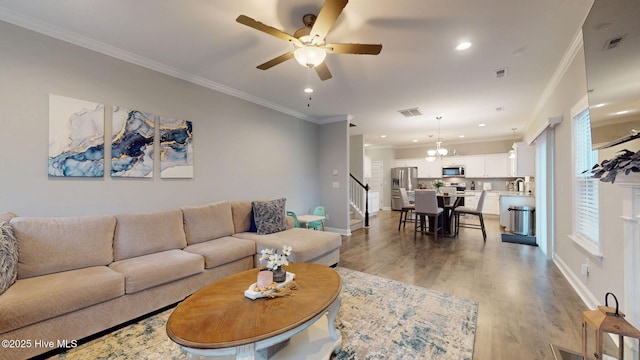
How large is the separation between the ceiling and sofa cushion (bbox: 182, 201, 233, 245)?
181 cm

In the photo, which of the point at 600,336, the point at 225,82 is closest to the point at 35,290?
the point at 225,82

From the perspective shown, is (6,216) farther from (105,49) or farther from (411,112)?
(411,112)

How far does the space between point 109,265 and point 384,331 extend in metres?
2.58

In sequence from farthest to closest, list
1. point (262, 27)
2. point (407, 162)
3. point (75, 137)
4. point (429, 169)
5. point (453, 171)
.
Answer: point (407, 162), point (429, 169), point (453, 171), point (75, 137), point (262, 27)

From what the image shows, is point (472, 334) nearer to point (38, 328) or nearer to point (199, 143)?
point (38, 328)

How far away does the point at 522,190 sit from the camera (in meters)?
6.72

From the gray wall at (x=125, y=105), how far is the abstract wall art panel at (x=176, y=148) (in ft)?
0.32

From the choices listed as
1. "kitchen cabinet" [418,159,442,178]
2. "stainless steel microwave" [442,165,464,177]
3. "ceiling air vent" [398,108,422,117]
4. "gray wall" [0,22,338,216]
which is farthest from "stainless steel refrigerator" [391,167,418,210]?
"gray wall" [0,22,338,216]

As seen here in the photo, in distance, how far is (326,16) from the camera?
172 cm

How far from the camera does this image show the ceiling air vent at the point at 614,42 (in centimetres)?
146

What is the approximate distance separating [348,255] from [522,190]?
5791 mm

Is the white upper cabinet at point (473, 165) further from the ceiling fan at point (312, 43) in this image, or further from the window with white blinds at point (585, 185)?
the ceiling fan at point (312, 43)

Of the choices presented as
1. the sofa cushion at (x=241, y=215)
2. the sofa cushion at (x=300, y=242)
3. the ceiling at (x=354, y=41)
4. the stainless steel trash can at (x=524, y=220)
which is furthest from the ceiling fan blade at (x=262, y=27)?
the stainless steel trash can at (x=524, y=220)

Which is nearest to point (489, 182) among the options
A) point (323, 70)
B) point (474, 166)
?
point (474, 166)
